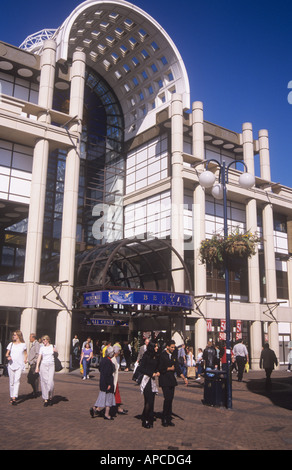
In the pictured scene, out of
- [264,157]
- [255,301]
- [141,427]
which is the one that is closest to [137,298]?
[255,301]

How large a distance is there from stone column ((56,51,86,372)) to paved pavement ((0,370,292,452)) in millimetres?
10835

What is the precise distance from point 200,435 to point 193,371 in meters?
12.3

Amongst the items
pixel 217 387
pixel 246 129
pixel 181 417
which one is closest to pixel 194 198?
pixel 246 129

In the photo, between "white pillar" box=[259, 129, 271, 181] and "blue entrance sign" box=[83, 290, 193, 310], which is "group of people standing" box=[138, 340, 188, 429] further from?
"white pillar" box=[259, 129, 271, 181]

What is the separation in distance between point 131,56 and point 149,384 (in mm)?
34762

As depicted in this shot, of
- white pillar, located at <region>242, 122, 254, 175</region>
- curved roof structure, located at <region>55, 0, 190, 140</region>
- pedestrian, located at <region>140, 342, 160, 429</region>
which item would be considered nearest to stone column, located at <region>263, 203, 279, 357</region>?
white pillar, located at <region>242, 122, 254, 175</region>

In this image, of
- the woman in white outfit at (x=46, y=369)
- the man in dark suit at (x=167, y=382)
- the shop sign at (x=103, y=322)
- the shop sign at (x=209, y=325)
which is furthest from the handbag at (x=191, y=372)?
the man in dark suit at (x=167, y=382)

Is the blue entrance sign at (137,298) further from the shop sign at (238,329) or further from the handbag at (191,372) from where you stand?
the shop sign at (238,329)

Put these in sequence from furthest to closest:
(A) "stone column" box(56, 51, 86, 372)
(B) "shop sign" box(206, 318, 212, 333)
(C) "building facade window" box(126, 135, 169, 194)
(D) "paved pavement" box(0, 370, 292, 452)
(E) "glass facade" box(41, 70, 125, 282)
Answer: (C) "building facade window" box(126, 135, 169, 194) < (E) "glass facade" box(41, 70, 125, 282) < (B) "shop sign" box(206, 318, 212, 333) < (A) "stone column" box(56, 51, 86, 372) < (D) "paved pavement" box(0, 370, 292, 452)

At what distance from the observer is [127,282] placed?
1226 inches

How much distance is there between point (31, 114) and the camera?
28750 millimetres

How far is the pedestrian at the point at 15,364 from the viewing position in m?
11.5

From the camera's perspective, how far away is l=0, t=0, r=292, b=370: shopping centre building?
85.3 feet
